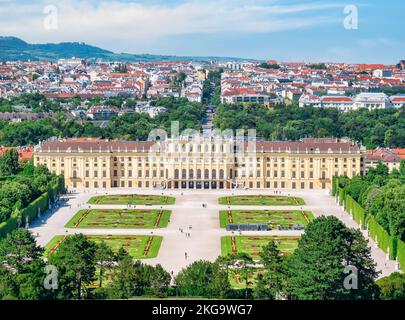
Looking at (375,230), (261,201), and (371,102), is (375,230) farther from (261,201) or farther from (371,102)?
(371,102)

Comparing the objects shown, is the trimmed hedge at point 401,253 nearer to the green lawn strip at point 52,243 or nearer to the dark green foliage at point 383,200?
the dark green foliage at point 383,200

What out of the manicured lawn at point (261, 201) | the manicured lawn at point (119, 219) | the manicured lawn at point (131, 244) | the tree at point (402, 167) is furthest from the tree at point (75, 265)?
the tree at point (402, 167)

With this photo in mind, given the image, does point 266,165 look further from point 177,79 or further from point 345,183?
point 177,79

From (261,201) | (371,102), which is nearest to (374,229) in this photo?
(261,201)

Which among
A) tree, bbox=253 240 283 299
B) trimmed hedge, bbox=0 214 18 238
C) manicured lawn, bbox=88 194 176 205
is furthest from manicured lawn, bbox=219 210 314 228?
tree, bbox=253 240 283 299

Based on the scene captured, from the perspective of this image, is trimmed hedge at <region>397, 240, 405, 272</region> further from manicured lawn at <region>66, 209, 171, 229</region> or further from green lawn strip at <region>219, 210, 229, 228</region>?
manicured lawn at <region>66, 209, 171, 229</region>
